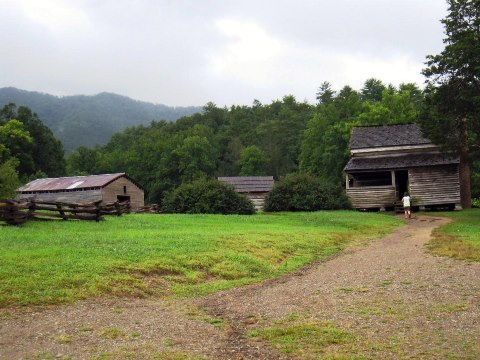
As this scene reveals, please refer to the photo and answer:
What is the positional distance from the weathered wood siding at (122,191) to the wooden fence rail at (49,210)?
25087 millimetres

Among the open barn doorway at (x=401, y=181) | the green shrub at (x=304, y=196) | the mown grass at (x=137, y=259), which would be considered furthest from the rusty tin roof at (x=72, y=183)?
the mown grass at (x=137, y=259)

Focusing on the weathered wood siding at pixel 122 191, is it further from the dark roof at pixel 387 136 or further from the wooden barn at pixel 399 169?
the dark roof at pixel 387 136

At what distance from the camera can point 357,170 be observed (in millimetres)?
42656

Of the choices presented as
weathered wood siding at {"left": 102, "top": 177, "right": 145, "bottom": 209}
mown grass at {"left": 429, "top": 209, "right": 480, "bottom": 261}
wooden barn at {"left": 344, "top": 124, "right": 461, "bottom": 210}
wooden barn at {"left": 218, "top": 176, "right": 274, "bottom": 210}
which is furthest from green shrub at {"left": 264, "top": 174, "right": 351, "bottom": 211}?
weathered wood siding at {"left": 102, "top": 177, "right": 145, "bottom": 209}

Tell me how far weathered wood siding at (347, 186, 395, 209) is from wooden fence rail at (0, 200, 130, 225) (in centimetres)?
2155

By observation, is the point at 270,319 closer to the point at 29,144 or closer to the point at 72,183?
the point at 72,183

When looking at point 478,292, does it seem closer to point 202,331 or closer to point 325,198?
point 202,331

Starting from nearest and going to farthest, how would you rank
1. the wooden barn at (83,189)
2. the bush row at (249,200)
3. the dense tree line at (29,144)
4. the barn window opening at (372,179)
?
the bush row at (249,200) → the barn window opening at (372,179) → the wooden barn at (83,189) → the dense tree line at (29,144)

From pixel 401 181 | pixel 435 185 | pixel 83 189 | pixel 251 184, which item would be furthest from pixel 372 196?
pixel 83 189

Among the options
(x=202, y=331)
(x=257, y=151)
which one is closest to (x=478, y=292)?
(x=202, y=331)

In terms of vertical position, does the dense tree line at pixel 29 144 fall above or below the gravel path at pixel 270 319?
above

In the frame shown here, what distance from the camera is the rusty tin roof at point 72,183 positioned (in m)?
54.2

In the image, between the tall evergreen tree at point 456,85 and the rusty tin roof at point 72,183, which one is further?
the rusty tin roof at point 72,183

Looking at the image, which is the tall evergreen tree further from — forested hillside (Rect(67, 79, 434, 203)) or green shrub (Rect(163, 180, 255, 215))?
forested hillside (Rect(67, 79, 434, 203))
